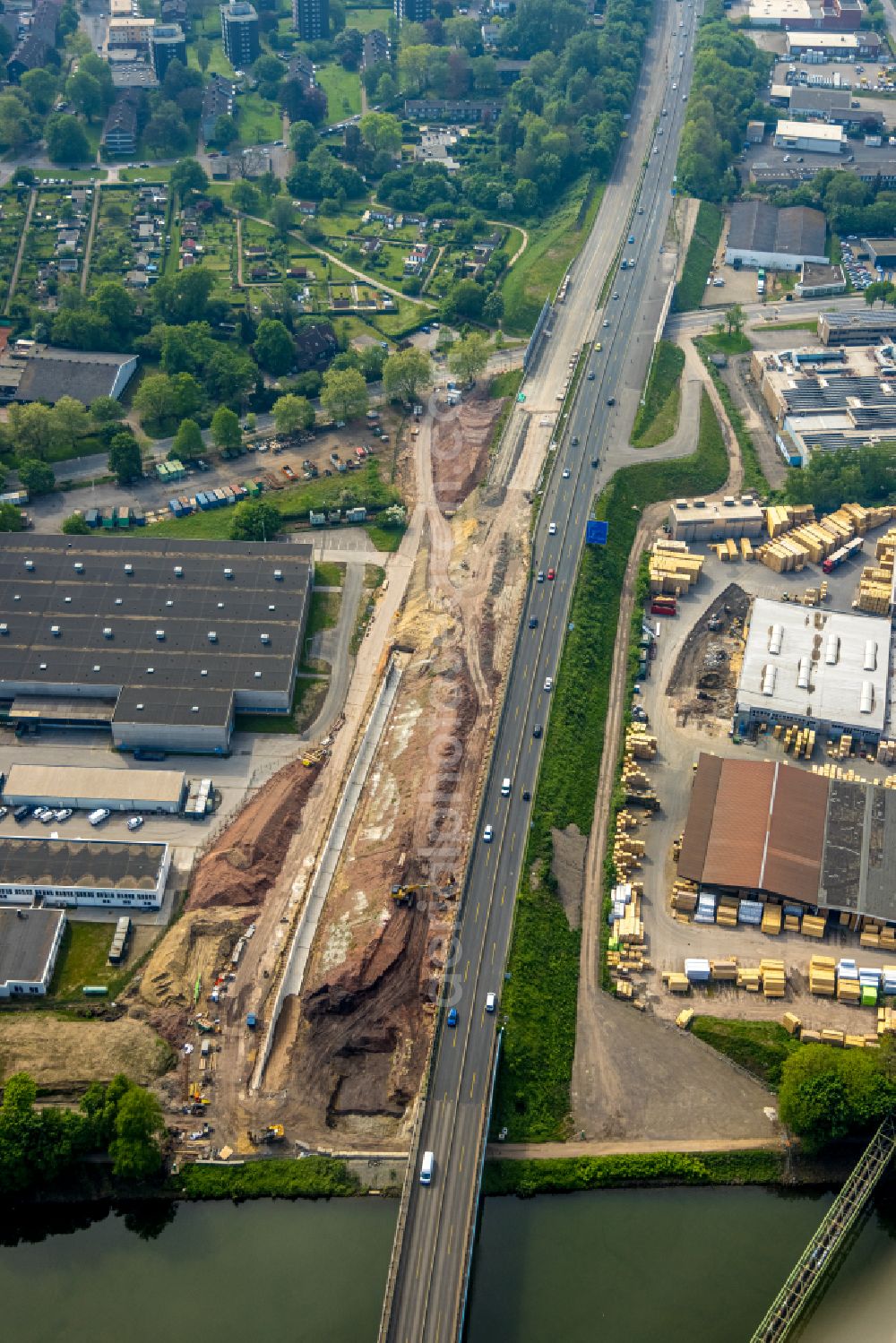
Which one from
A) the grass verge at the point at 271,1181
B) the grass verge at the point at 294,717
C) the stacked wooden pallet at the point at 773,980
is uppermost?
the stacked wooden pallet at the point at 773,980

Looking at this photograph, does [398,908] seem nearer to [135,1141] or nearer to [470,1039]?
[470,1039]

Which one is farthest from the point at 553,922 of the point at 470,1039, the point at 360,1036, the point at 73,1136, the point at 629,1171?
the point at 73,1136

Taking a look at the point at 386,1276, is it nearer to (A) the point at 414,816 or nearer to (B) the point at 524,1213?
(B) the point at 524,1213

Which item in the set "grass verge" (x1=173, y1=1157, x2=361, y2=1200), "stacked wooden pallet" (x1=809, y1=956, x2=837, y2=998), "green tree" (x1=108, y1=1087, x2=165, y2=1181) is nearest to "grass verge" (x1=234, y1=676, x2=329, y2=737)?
"green tree" (x1=108, y1=1087, x2=165, y2=1181)

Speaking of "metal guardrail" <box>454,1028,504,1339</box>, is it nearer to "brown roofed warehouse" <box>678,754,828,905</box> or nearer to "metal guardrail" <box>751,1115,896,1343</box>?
"metal guardrail" <box>751,1115,896,1343</box>

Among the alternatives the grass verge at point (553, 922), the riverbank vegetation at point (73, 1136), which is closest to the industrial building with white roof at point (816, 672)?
the grass verge at point (553, 922)

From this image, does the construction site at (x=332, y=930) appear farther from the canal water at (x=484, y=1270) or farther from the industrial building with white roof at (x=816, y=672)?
the industrial building with white roof at (x=816, y=672)
